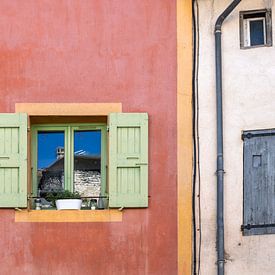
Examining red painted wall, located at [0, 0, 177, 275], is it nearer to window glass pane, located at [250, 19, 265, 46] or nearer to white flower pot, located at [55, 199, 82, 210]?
white flower pot, located at [55, 199, 82, 210]

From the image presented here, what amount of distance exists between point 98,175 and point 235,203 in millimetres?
1698

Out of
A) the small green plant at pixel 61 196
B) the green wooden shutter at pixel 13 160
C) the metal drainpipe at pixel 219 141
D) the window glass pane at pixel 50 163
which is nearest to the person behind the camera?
the metal drainpipe at pixel 219 141

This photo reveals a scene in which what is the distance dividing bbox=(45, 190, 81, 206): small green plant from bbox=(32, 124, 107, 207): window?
0.23ft

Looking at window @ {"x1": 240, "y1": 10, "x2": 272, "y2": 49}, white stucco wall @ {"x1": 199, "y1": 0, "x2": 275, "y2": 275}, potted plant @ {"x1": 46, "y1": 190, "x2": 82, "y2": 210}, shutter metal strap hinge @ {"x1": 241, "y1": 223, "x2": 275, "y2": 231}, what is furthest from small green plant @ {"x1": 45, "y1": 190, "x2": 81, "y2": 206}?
window @ {"x1": 240, "y1": 10, "x2": 272, "y2": 49}

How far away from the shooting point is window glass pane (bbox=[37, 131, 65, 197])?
11344 millimetres

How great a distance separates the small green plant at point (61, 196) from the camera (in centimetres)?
1111

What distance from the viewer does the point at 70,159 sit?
11328 mm

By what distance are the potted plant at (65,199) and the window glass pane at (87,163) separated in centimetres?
17

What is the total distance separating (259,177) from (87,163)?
2079mm

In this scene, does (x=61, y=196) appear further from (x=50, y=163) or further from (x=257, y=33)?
(x=257, y=33)

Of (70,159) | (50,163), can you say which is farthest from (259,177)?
(50,163)

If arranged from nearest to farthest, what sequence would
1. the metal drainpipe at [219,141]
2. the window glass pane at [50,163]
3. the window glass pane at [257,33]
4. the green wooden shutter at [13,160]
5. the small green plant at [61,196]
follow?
the metal drainpipe at [219,141], the green wooden shutter at [13,160], the small green plant at [61,196], the window glass pane at [257,33], the window glass pane at [50,163]

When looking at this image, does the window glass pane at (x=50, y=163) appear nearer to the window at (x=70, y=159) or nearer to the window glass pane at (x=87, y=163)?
the window at (x=70, y=159)

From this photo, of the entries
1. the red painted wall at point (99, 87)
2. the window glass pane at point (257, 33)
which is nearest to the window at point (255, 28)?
the window glass pane at point (257, 33)
